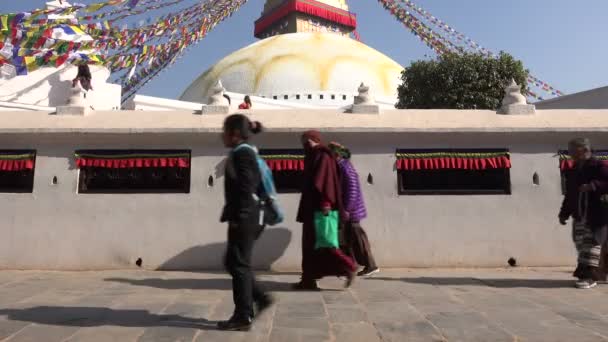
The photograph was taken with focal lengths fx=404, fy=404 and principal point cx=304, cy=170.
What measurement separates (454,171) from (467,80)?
1129 centimetres

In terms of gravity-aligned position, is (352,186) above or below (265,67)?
below

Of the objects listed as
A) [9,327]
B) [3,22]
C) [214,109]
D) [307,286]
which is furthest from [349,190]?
[3,22]

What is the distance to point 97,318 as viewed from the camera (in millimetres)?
3199

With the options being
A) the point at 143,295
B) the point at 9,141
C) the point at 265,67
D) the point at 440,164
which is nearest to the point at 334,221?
the point at 143,295

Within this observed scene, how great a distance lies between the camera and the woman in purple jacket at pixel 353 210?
5039mm

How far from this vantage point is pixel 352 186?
5.05m

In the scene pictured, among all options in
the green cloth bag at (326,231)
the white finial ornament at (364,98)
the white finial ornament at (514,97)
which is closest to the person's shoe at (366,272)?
the green cloth bag at (326,231)

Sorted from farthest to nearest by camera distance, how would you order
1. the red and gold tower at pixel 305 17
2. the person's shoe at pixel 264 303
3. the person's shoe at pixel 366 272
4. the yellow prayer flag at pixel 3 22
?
the red and gold tower at pixel 305 17
the yellow prayer flag at pixel 3 22
the person's shoe at pixel 366 272
the person's shoe at pixel 264 303

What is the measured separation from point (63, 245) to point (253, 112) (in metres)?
3.55

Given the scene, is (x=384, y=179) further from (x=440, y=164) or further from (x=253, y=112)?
(x=253, y=112)

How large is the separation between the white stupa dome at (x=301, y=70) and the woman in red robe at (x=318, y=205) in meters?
21.1

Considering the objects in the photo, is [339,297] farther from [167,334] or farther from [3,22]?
[3,22]

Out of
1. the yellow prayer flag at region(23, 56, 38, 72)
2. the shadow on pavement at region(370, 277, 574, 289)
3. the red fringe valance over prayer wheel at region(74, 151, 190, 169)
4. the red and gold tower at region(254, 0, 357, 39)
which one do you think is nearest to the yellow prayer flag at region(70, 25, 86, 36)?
the yellow prayer flag at region(23, 56, 38, 72)

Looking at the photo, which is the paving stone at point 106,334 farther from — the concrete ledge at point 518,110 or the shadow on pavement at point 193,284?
the concrete ledge at point 518,110
